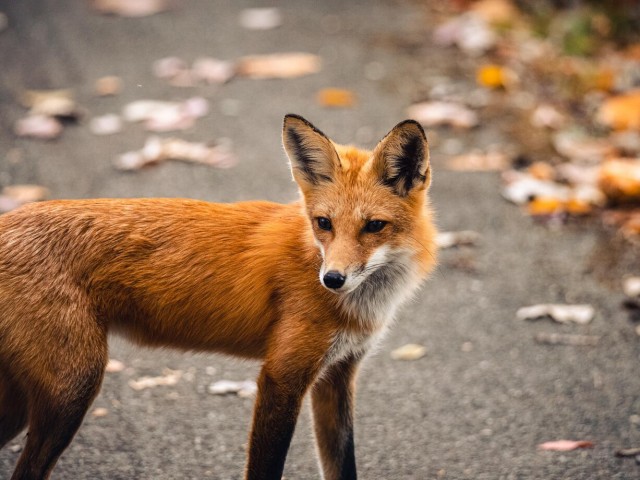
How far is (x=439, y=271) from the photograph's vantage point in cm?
593

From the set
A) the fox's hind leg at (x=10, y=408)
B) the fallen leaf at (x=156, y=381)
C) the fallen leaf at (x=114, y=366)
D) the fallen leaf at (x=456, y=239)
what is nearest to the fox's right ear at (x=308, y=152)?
the fox's hind leg at (x=10, y=408)

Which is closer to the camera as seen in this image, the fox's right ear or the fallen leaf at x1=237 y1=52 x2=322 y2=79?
the fox's right ear

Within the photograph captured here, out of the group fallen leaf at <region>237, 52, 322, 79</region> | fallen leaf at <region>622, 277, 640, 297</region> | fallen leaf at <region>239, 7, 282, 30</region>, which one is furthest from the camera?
fallen leaf at <region>239, 7, 282, 30</region>

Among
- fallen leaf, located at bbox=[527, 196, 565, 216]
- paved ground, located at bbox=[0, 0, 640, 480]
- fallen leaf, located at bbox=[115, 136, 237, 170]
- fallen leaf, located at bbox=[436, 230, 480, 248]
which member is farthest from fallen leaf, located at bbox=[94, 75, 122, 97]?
fallen leaf, located at bbox=[527, 196, 565, 216]

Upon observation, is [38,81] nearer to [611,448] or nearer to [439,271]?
[439,271]

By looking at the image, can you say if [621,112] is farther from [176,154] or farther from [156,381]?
[156,381]

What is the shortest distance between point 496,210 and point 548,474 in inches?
117

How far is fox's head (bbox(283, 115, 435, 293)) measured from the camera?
3561 mm

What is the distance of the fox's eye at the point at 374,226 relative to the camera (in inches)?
141

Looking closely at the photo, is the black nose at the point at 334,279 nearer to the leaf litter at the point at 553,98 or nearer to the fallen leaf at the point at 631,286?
the fallen leaf at the point at 631,286

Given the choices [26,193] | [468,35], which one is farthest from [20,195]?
[468,35]

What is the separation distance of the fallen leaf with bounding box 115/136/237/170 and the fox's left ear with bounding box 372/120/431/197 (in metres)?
3.63

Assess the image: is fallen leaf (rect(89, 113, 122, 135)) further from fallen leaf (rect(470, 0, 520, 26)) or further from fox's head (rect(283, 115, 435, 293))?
fallen leaf (rect(470, 0, 520, 26))

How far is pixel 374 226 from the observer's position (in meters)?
3.61
